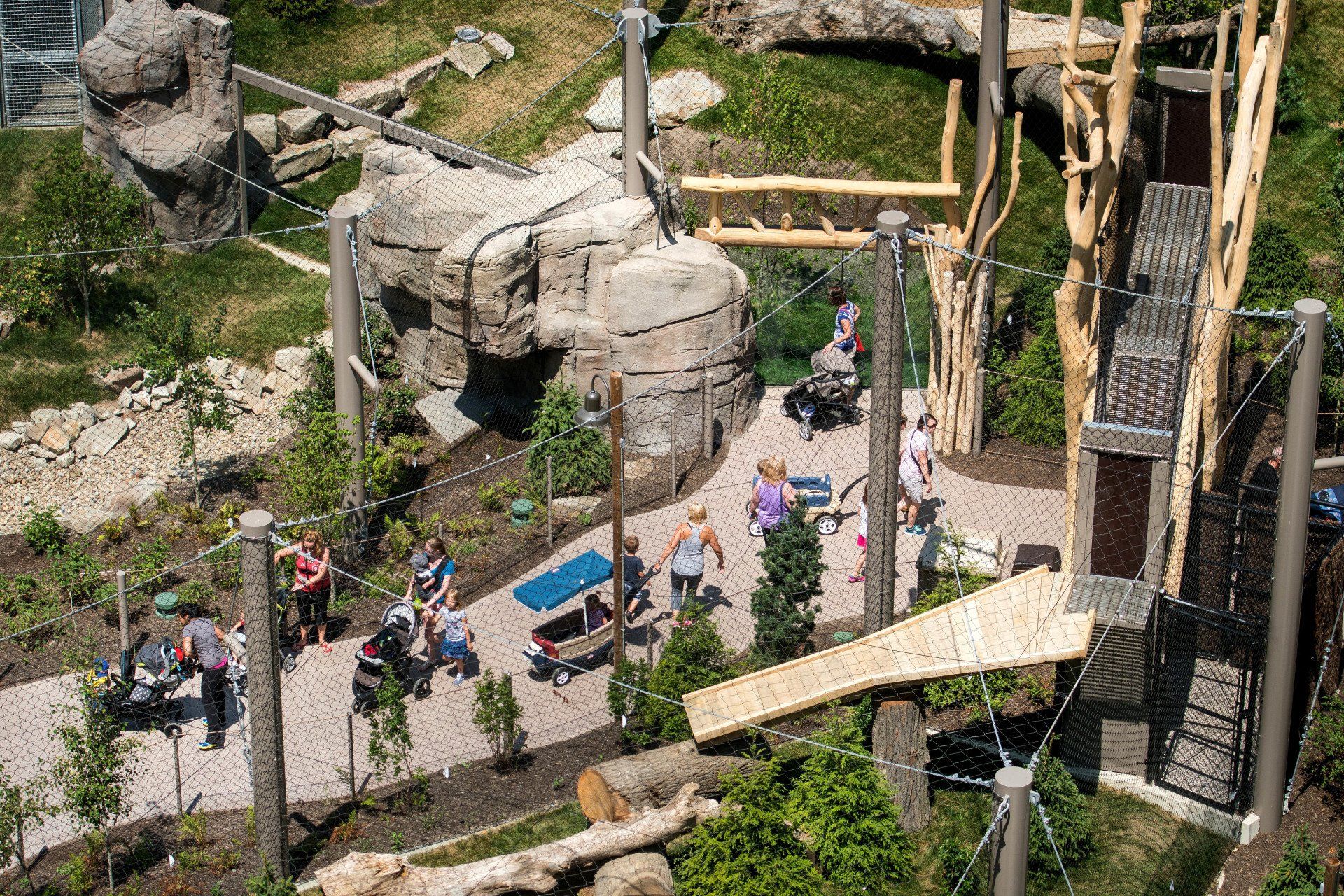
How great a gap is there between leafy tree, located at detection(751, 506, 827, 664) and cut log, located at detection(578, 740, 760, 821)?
1.24 metres

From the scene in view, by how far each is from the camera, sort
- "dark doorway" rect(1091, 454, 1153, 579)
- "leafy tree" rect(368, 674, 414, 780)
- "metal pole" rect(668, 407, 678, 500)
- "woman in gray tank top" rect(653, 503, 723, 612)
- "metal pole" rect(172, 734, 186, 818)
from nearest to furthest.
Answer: "metal pole" rect(172, 734, 186, 818)
"dark doorway" rect(1091, 454, 1153, 579)
"leafy tree" rect(368, 674, 414, 780)
"woman in gray tank top" rect(653, 503, 723, 612)
"metal pole" rect(668, 407, 678, 500)

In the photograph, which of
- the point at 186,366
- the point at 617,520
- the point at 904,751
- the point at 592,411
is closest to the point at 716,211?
the point at 592,411

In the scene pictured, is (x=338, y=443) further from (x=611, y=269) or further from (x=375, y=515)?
(x=611, y=269)

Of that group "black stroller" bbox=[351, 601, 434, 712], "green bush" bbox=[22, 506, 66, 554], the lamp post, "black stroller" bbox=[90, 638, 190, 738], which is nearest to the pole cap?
the lamp post

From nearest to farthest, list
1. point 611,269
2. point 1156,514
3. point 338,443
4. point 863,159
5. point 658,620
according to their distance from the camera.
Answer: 1. point 1156,514
2. point 658,620
3. point 338,443
4. point 611,269
5. point 863,159

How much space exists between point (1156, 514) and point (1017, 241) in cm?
744

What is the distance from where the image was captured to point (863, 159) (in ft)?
65.9

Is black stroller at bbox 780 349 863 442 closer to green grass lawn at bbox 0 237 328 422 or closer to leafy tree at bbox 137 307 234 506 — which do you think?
leafy tree at bbox 137 307 234 506

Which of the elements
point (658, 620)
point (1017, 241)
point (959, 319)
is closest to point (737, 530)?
point (658, 620)

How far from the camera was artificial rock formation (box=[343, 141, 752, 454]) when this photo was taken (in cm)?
1667

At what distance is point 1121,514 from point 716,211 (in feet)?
19.2

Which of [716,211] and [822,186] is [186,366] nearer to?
[716,211]

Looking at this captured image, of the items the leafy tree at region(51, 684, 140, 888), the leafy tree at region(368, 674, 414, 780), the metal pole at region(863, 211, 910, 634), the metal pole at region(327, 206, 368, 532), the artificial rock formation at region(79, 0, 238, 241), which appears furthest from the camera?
the artificial rock formation at region(79, 0, 238, 241)

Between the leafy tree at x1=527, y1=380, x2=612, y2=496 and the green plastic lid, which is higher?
the leafy tree at x1=527, y1=380, x2=612, y2=496
